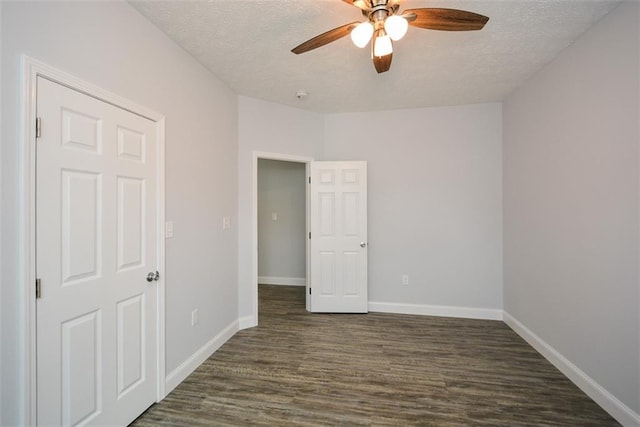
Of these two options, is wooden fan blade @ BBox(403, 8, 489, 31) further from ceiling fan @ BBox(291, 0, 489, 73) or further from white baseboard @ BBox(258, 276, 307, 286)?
white baseboard @ BBox(258, 276, 307, 286)

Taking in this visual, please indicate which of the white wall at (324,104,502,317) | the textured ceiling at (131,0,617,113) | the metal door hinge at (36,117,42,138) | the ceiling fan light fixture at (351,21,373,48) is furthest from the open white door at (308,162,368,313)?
the metal door hinge at (36,117,42,138)

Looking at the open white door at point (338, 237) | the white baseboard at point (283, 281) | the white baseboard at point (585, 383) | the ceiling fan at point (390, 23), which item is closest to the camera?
the ceiling fan at point (390, 23)

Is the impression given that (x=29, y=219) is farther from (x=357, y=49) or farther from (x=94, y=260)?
(x=357, y=49)

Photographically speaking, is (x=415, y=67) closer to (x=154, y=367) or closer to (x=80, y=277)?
(x=80, y=277)

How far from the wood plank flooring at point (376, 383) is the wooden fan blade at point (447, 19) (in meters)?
2.38

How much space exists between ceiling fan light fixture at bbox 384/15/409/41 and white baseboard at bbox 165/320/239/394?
275 centimetres

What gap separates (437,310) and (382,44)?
10.6ft

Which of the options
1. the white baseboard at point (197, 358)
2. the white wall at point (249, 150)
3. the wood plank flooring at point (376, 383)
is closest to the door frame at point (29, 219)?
the wood plank flooring at point (376, 383)

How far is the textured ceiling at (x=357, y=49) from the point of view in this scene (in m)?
1.82

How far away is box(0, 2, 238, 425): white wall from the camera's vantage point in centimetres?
119

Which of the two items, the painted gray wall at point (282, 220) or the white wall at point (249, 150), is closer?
the white wall at point (249, 150)

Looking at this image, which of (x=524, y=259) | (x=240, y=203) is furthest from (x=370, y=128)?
(x=524, y=259)

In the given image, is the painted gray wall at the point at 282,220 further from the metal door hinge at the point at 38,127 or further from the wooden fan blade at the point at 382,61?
the metal door hinge at the point at 38,127

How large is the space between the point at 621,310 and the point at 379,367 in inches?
68.1
